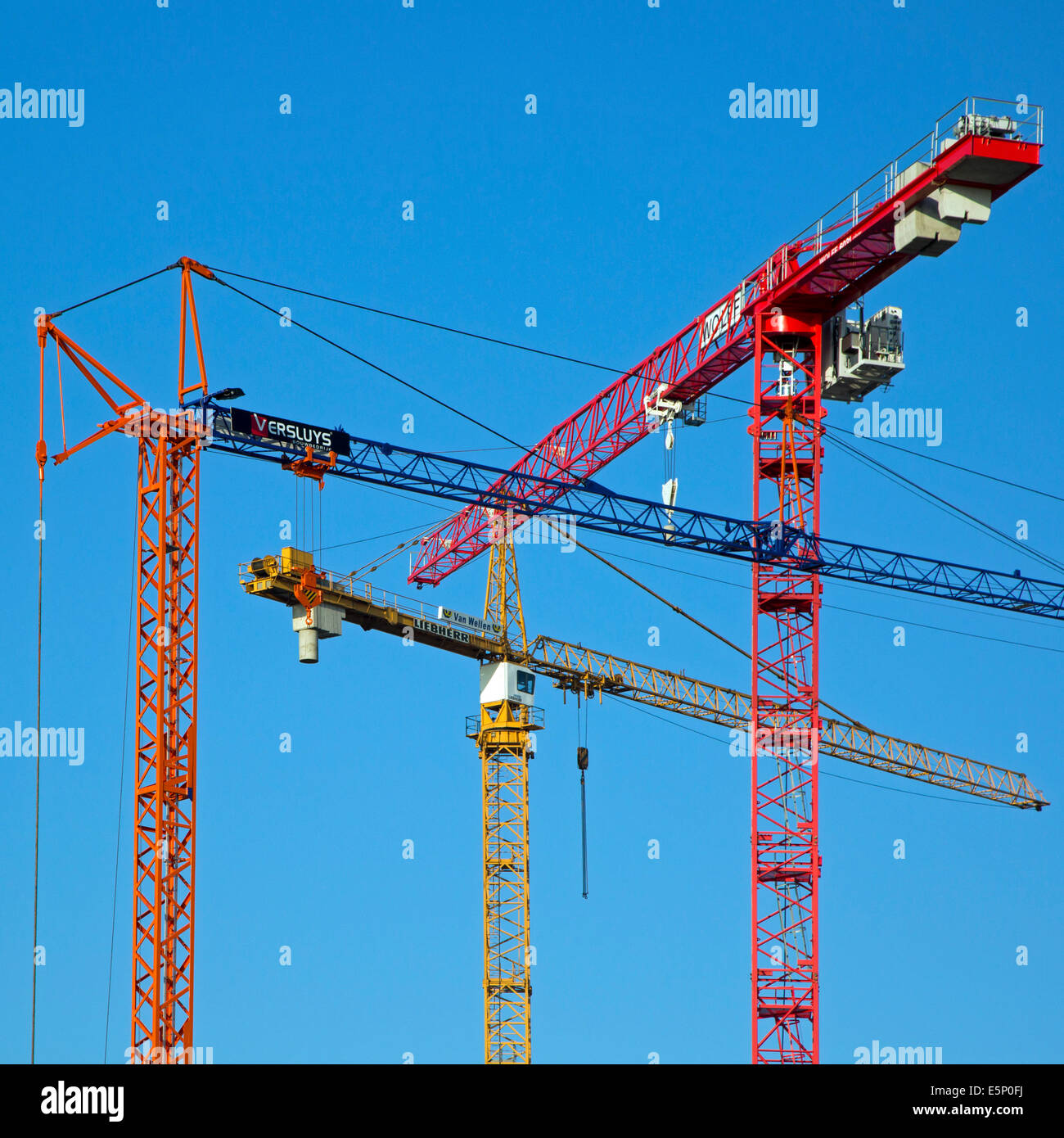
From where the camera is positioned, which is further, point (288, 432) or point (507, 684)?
point (507, 684)

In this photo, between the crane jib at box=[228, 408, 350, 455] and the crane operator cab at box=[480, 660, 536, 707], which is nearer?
the crane jib at box=[228, 408, 350, 455]

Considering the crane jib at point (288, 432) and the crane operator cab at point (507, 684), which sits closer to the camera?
the crane jib at point (288, 432)

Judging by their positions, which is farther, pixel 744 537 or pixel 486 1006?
pixel 486 1006

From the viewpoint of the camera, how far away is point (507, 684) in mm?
95938

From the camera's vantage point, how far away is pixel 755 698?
240ft

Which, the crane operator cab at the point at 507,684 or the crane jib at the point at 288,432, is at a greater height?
the crane jib at the point at 288,432

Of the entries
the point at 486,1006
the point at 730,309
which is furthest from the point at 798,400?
the point at 486,1006

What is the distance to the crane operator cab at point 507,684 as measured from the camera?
9606cm

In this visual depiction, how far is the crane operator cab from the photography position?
96.1m

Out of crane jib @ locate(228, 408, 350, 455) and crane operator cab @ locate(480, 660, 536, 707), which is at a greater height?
crane jib @ locate(228, 408, 350, 455)
